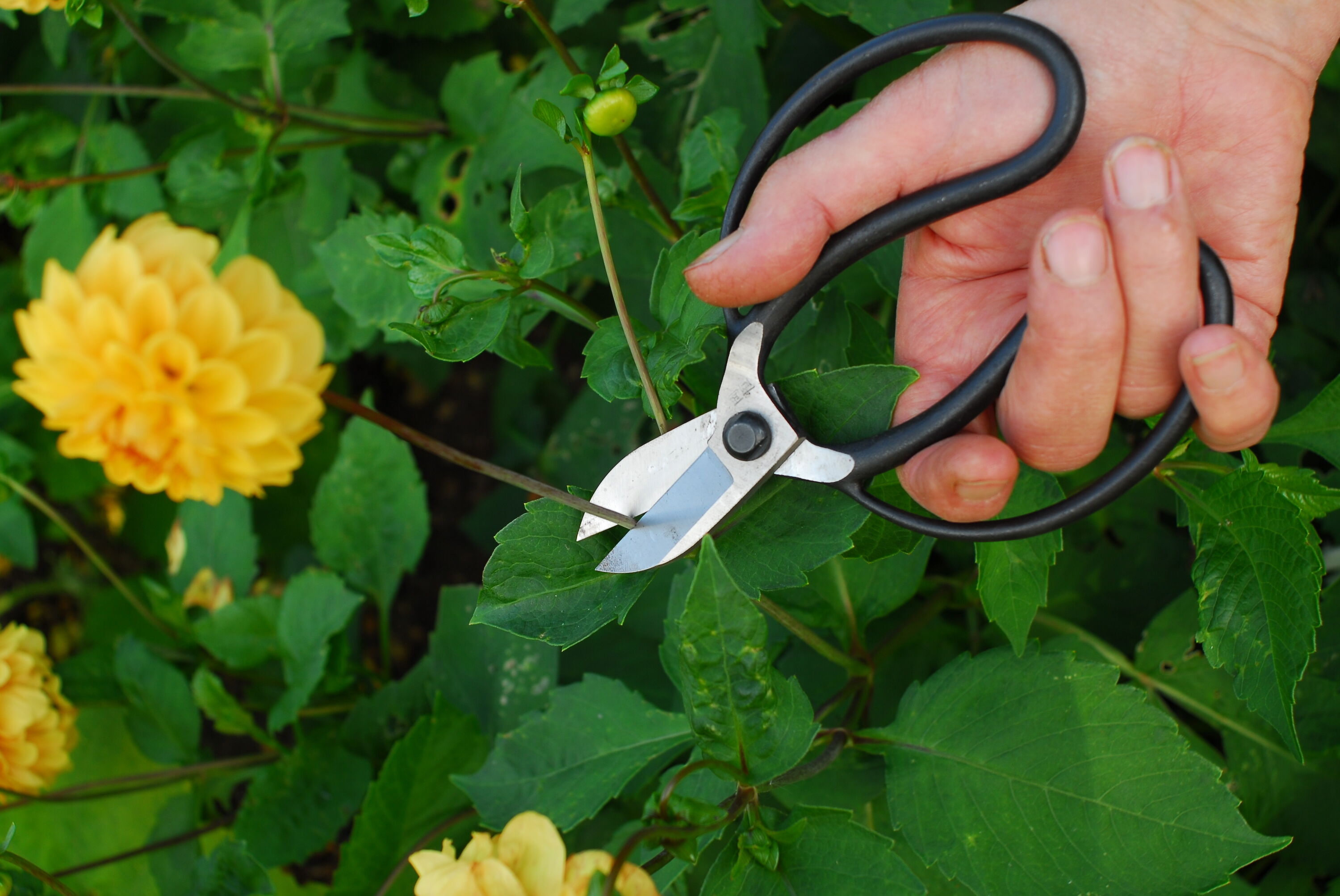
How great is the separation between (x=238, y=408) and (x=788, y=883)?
61 cm

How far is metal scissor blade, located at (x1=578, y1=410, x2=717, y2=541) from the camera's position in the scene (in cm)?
75

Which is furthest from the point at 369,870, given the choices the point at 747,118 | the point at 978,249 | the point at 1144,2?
the point at 1144,2

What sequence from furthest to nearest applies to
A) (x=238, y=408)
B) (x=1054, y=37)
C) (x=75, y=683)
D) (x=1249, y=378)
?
(x=75, y=683), (x=238, y=408), (x=1054, y=37), (x=1249, y=378)

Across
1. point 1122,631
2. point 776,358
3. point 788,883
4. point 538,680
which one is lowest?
point 1122,631

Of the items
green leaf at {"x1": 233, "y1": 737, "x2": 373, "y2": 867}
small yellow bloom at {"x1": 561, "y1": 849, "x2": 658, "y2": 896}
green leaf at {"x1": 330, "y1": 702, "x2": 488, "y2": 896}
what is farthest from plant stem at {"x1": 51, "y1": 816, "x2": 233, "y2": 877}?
small yellow bloom at {"x1": 561, "y1": 849, "x2": 658, "y2": 896}

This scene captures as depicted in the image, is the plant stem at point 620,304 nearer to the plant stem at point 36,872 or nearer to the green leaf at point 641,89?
the green leaf at point 641,89

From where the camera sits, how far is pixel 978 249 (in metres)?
0.84

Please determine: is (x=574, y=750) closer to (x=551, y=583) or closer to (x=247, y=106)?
(x=551, y=583)

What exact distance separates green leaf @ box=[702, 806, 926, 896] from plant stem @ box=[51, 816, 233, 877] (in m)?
0.84

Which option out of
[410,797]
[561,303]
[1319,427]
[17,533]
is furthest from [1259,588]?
[17,533]

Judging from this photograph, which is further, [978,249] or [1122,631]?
[1122,631]

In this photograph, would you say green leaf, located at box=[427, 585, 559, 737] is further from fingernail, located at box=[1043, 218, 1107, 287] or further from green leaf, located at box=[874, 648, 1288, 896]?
fingernail, located at box=[1043, 218, 1107, 287]

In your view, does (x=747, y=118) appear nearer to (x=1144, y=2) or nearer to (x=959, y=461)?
(x=1144, y=2)

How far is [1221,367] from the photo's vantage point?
24.0 inches
